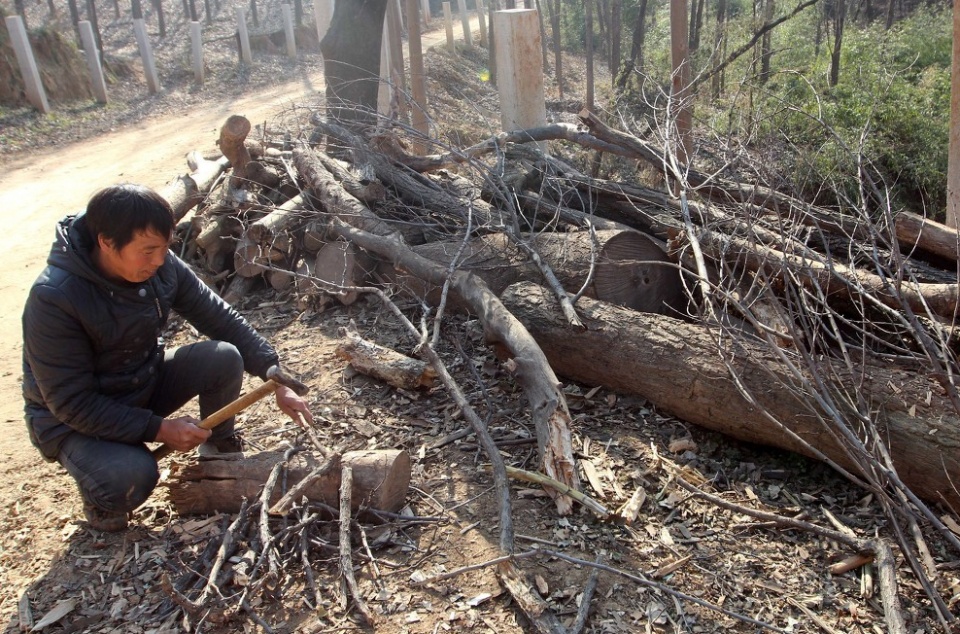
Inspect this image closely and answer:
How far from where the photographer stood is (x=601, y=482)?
3.32 meters

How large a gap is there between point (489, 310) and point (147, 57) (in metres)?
13.6

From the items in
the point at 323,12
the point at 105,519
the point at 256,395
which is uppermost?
the point at 323,12

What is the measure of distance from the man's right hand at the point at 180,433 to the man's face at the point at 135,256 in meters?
0.57

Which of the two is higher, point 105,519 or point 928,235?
point 928,235

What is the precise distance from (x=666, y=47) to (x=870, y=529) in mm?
14214

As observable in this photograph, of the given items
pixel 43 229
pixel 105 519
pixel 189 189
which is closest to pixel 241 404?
pixel 105 519

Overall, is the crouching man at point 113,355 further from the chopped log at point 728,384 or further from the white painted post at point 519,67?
the white painted post at point 519,67

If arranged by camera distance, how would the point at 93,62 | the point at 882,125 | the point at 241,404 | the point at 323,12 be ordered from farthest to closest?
the point at 93,62 < the point at 323,12 < the point at 882,125 < the point at 241,404

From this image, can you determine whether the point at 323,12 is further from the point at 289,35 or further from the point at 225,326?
the point at 289,35

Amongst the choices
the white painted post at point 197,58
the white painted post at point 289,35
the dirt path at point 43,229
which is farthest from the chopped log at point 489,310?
the white painted post at point 289,35

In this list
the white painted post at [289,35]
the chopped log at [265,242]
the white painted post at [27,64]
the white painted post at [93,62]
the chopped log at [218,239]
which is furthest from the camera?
the white painted post at [289,35]

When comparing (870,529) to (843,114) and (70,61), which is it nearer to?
(843,114)

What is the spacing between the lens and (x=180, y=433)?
2.92 meters

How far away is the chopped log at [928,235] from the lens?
14.3ft
